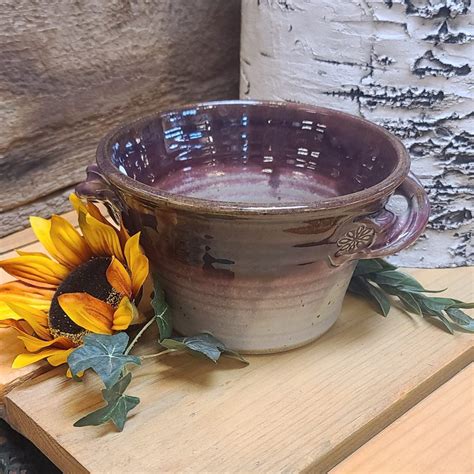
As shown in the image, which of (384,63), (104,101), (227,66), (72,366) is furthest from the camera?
(227,66)

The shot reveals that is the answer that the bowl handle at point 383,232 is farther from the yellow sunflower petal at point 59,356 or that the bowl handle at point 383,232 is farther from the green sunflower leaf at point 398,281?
the yellow sunflower petal at point 59,356

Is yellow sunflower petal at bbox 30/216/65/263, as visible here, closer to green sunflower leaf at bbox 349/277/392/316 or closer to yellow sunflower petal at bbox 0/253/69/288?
yellow sunflower petal at bbox 0/253/69/288

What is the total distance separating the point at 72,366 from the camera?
1.54 ft

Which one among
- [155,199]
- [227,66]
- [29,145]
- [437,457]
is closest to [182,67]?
[227,66]

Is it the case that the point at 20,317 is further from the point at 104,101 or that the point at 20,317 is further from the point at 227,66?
the point at 227,66

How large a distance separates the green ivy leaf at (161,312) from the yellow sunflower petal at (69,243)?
0.24ft

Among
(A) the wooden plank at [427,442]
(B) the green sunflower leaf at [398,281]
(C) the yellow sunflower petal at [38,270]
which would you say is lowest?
(A) the wooden plank at [427,442]

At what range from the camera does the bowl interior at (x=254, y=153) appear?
2.00 feet

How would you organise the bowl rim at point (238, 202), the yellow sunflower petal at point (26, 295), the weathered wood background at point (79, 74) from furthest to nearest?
the weathered wood background at point (79, 74), the yellow sunflower petal at point (26, 295), the bowl rim at point (238, 202)

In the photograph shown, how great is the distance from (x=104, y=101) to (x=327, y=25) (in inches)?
10.3

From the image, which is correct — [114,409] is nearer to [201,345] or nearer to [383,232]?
[201,345]

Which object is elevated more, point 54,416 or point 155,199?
point 155,199

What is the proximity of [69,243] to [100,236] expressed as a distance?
0.10ft

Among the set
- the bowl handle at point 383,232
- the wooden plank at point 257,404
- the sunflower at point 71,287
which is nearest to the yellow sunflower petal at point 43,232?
the sunflower at point 71,287
